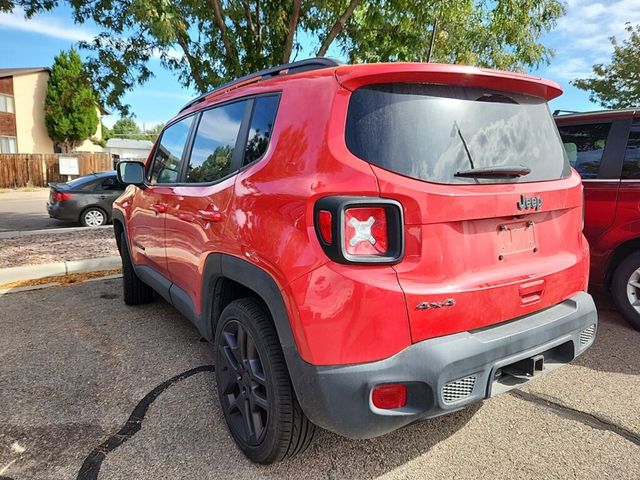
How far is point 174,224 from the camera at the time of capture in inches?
125

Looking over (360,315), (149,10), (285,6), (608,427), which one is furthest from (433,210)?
(285,6)

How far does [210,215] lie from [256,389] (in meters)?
1.01

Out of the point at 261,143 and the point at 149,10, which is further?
the point at 149,10

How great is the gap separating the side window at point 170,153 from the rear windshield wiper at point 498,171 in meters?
2.25

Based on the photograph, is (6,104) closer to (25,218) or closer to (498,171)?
(25,218)

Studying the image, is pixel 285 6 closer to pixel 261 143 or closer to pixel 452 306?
pixel 261 143

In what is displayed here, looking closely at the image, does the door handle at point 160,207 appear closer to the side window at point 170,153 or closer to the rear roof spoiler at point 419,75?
the side window at point 170,153

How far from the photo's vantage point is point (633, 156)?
3.94 meters

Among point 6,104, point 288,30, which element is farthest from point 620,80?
point 6,104

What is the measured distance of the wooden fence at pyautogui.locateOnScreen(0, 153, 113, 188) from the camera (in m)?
25.2

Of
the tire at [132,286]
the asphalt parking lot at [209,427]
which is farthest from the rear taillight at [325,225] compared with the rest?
the tire at [132,286]

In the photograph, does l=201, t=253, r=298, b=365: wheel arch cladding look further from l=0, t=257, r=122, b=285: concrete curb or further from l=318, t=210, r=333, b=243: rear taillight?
l=0, t=257, r=122, b=285: concrete curb

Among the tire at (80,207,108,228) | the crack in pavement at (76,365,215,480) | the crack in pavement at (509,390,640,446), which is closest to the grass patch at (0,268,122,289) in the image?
the crack in pavement at (76,365,215,480)

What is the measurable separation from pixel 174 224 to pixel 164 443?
57.1 inches
